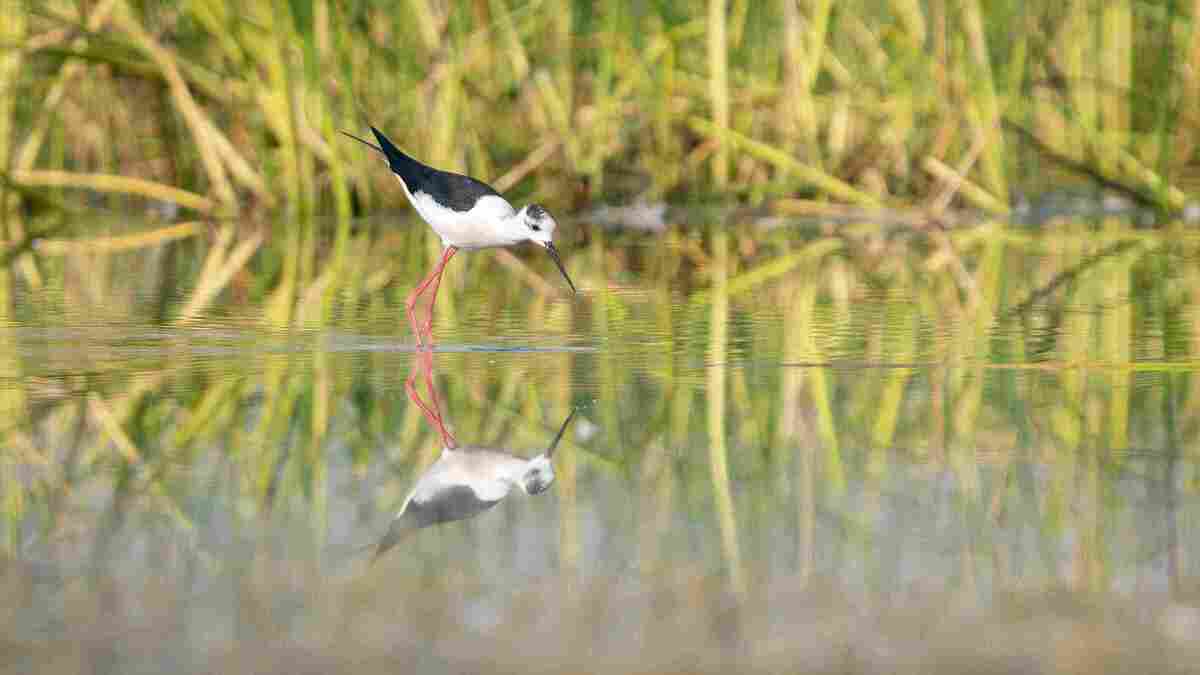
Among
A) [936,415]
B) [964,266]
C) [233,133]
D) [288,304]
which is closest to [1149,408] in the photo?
[936,415]

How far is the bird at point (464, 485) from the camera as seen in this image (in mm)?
3604

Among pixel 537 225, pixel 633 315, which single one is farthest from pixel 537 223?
pixel 633 315

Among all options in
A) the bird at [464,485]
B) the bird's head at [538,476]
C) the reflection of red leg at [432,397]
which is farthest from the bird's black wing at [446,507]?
the reflection of red leg at [432,397]

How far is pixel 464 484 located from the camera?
12.9 ft

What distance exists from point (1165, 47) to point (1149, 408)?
686cm

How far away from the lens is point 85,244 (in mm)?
10703

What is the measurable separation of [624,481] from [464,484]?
283mm

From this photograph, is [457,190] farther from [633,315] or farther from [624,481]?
[624,481]

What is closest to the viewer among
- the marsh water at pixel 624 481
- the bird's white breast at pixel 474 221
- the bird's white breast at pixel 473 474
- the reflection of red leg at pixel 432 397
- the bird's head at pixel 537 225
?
the marsh water at pixel 624 481

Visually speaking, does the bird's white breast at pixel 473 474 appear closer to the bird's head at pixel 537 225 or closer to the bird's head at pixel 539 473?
the bird's head at pixel 539 473

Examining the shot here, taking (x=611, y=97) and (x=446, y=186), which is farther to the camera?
(x=611, y=97)

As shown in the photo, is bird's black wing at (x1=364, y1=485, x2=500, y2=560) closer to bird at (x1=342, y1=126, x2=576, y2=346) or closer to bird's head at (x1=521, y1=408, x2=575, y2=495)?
bird's head at (x1=521, y1=408, x2=575, y2=495)

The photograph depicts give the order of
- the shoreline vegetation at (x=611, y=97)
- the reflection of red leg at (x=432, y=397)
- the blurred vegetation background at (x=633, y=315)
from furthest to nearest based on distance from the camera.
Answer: the shoreline vegetation at (x=611, y=97)
the reflection of red leg at (x=432, y=397)
the blurred vegetation background at (x=633, y=315)

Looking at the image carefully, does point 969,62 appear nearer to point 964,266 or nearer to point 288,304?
point 964,266
